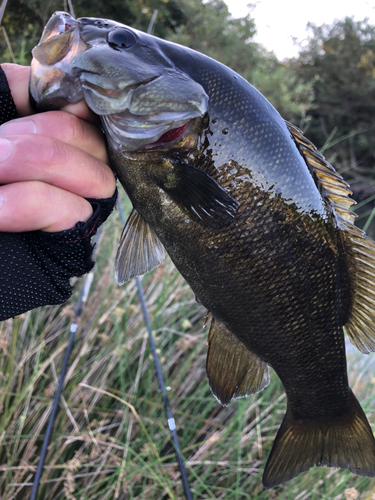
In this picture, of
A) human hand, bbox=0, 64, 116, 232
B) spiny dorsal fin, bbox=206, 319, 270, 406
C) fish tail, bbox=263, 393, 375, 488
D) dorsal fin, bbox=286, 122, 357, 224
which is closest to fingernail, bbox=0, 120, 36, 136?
human hand, bbox=0, 64, 116, 232

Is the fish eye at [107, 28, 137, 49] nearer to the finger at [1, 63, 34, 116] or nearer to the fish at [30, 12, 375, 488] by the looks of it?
the fish at [30, 12, 375, 488]

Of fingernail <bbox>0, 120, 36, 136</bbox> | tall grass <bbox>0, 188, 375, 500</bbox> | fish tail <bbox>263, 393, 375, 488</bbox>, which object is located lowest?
tall grass <bbox>0, 188, 375, 500</bbox>

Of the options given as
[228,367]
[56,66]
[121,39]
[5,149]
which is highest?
[121,39]

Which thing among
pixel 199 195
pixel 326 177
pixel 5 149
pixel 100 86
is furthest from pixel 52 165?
pixel 326 177

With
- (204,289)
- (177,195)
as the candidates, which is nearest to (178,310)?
(204,289)

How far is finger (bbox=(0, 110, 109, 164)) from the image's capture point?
0.93 meters

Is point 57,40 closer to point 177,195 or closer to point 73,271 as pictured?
point 177,195

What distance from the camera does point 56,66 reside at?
965 millimetres

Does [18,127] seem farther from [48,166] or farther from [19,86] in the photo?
[19,86]

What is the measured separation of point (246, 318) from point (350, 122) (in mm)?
14629

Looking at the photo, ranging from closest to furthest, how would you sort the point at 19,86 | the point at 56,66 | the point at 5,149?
the point at 5,149, the point at 56,66, the point at 19,86

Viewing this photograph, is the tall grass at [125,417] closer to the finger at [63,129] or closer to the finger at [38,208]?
the finger at [38,208]

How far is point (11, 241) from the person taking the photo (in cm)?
102

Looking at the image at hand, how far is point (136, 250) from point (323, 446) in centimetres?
104
